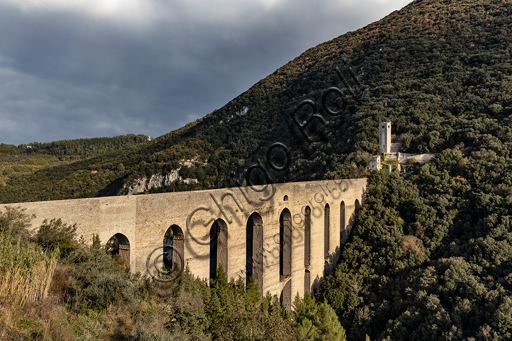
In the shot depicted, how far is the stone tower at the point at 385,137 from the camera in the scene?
83.5 ft

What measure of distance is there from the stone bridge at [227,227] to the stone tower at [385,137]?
10286 mm

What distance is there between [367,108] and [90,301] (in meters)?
33.2

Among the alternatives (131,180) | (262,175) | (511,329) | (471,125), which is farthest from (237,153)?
(511,329)

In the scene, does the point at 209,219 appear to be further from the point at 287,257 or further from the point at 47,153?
the point at 47,153

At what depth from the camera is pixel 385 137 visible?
25656 mm

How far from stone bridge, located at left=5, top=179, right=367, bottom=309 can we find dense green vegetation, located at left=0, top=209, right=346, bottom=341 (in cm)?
54

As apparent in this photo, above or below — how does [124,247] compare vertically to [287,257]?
above

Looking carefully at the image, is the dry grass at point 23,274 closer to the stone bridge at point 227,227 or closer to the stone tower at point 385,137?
the stone bridge at point 227,227

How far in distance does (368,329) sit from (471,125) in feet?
65.1

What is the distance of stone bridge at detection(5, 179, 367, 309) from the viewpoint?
772cm

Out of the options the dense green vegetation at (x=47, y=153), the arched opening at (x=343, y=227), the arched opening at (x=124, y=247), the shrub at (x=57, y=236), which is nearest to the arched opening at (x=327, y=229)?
the arched opening at (x=343, y=227)

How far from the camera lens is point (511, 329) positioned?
33.7ft

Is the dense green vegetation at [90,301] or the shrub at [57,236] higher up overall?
the shrub at [57,236]

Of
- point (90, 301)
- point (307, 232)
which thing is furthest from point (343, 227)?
point (90, 301)
